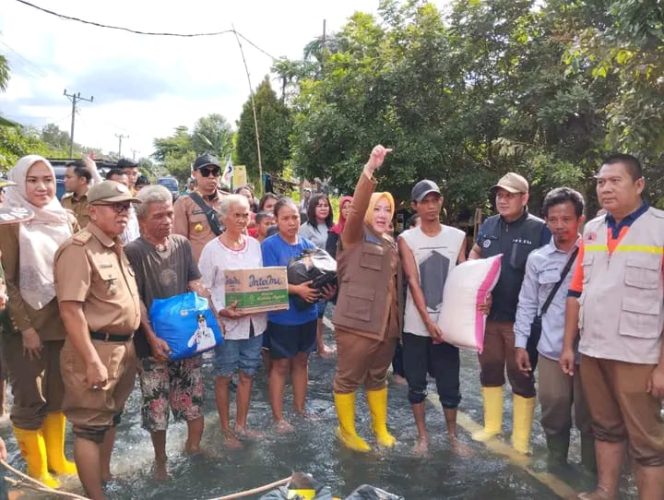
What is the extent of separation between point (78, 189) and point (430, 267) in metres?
→ 3.31

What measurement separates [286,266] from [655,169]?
21.9ft

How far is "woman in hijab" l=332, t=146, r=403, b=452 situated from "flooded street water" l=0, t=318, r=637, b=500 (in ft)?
0.98

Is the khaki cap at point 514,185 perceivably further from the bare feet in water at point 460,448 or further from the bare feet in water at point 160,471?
the bare feet in water at point 160,471

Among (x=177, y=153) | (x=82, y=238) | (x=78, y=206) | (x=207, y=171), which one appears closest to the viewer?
(x=82, y=238)

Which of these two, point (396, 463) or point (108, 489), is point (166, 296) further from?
point (396, 463)

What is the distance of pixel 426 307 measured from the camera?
429cm

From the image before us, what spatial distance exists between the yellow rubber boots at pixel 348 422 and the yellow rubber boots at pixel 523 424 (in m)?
1.11

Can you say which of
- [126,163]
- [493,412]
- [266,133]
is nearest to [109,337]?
[493,412]

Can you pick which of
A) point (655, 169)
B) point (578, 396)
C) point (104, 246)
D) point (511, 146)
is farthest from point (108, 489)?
point (511, 146)

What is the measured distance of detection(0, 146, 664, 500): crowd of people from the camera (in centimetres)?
313

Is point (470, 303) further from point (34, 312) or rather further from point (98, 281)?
point (34, 312)

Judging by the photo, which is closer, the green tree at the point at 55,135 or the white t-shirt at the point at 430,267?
the white t-shirt at the point at 430,267

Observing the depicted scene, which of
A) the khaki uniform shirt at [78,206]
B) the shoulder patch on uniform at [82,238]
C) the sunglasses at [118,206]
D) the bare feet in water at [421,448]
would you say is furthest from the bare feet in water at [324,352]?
the shoulder patch on uniform at [82,238]

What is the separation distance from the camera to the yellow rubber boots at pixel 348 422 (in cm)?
428
